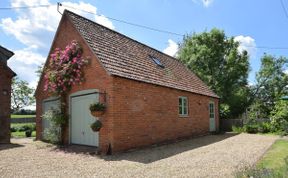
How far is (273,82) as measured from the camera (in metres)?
41.2

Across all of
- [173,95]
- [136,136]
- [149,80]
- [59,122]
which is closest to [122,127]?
[136,136]

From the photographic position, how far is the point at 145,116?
1316 cm

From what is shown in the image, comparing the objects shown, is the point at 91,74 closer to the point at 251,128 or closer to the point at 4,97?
the point at 4,97

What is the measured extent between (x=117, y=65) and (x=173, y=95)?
4.55 metres

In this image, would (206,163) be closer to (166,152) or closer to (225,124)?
(166,152)

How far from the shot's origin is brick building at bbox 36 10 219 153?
1168cm

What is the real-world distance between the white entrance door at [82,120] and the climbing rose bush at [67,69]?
833mm

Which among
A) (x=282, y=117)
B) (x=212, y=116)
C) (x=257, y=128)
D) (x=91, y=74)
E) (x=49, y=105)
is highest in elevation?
(x=91, y=74)

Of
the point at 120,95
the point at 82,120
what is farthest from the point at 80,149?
the point at 120,95

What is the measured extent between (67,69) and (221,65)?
24.6 m

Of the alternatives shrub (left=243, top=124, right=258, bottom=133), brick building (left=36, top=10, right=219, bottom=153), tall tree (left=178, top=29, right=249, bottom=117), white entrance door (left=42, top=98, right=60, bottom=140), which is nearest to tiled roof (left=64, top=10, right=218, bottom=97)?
brick building (left=36, top=10, right=219, bottom=153)

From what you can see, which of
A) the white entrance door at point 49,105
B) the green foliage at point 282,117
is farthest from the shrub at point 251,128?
the white entrance door at point 49,105

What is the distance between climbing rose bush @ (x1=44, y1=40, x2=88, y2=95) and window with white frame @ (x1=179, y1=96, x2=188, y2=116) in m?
6.50

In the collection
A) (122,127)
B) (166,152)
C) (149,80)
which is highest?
(149,80)
